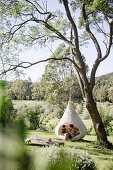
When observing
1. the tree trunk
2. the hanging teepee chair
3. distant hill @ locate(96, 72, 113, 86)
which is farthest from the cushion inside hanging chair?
distant hill @ locate(96, 72, 113, 86)

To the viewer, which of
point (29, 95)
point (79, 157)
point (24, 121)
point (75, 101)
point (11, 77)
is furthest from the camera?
point (29, 95)

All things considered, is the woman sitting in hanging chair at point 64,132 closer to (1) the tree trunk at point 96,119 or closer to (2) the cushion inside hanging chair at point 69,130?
(2) the cushion inside hanging chair at point 69,130

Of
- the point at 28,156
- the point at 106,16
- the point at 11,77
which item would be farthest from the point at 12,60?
the point at 28,156

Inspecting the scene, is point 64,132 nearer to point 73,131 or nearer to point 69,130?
point 69,130

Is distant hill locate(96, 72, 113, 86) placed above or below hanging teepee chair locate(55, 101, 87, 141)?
above

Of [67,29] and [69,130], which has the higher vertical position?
[67,29]

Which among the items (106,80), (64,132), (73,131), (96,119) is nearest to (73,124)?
(73,131)

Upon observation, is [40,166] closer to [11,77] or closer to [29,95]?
[11,77]

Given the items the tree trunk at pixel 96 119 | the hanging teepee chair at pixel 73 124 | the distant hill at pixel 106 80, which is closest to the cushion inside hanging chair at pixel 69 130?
the hanging teepee chair at pixel 73 124

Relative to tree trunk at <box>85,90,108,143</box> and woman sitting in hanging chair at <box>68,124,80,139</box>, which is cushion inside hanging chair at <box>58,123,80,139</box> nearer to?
woman sitting in hanging chair at <box>68,124,80,139</box>

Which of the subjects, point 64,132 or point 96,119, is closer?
point 96,119

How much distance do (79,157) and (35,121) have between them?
9496 mm

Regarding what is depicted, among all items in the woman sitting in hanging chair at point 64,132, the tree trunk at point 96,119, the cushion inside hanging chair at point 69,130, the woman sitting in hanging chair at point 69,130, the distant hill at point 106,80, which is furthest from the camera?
the distant hill at point 106,80

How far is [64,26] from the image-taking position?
8.67 metres
